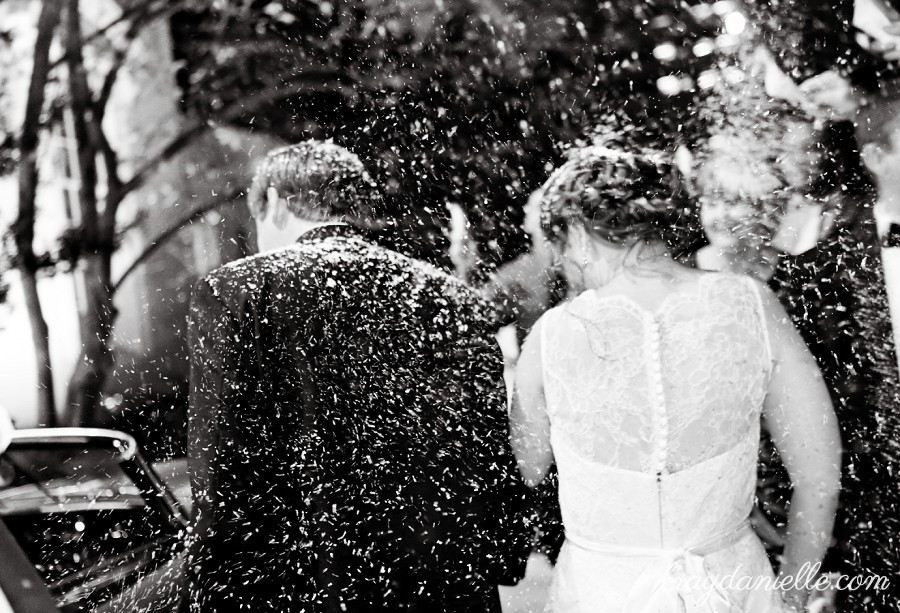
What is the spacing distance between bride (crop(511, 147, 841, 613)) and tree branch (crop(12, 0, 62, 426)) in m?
0.72

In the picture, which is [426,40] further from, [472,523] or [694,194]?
[472,523]

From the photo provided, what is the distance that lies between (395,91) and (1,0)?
2.01 ft

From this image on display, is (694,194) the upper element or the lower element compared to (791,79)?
lower

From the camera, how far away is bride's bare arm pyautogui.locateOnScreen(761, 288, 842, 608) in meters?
0.96

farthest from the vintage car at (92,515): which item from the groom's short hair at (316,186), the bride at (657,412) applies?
the bride at (657,412)

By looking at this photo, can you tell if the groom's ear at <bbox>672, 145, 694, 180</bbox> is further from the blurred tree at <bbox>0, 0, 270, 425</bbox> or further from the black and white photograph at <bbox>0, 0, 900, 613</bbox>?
the blurred tree at <bbox>0, 0, 270, 425</bbox>

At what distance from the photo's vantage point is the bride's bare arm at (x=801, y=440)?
3.16 feet

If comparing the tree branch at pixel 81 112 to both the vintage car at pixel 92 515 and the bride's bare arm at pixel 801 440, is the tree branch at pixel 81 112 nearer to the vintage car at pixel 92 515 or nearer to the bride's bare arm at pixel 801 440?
the vintage car at pixel 92 515

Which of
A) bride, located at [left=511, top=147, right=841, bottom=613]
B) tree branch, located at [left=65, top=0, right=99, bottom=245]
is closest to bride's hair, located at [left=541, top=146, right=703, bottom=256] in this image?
bride, located at [left=511, top=147, right=841, bottom=613]

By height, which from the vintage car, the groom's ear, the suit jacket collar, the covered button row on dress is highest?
the groom's ear

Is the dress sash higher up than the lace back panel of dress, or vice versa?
the lace back panel of dress

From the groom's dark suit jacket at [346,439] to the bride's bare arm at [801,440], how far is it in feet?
1.29

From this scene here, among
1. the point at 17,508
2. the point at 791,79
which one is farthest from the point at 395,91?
the point at 17,508

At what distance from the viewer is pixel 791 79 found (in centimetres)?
101
